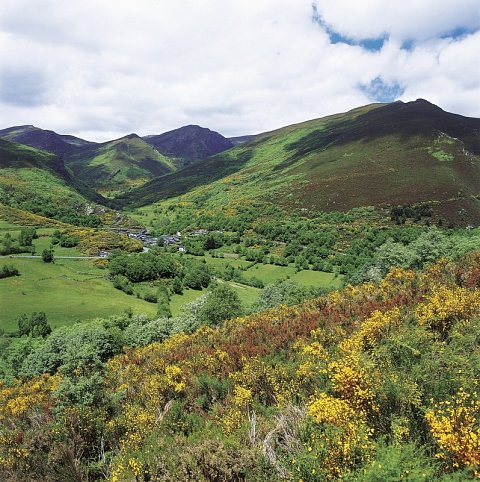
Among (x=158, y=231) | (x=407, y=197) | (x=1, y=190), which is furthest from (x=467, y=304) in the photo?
(x=1, y=190)

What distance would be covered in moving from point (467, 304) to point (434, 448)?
775 centimetres

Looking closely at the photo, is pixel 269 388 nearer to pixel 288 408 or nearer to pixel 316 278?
pixel 288 408

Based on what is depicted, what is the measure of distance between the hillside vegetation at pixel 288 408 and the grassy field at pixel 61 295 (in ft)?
150

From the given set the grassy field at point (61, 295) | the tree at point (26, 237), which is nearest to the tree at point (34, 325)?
the grassy field at point (61, 295)

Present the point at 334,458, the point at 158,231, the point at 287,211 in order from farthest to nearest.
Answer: the point at 158,231 → the point at 287,211 → the point at 334,458

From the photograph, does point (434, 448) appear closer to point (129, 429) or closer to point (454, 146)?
point (129, 429)

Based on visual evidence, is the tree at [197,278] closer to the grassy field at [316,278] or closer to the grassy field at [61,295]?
the grassy field at [61,295]

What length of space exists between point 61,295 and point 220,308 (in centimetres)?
4465

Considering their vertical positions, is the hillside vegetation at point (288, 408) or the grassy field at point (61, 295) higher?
the hillside vegetation at point (288, 408)

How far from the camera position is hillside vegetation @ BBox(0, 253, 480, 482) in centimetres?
722

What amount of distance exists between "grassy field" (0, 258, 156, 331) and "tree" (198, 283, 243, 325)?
28.0 meters

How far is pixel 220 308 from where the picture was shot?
4069 cm

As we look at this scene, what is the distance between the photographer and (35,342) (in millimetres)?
42906

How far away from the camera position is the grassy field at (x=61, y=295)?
6172 cm
